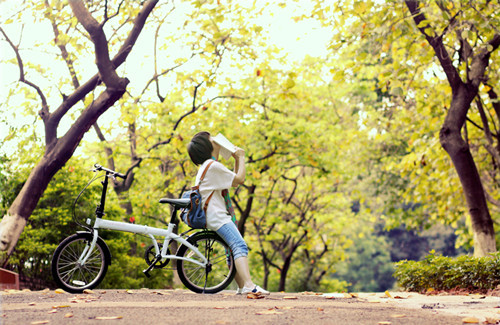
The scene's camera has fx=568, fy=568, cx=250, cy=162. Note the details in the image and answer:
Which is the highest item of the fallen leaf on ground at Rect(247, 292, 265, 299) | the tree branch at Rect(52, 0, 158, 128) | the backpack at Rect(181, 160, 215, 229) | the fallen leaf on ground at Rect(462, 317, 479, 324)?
the tree branch at Rect(52, 0, 158, 128)

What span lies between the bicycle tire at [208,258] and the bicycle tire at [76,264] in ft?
2.97

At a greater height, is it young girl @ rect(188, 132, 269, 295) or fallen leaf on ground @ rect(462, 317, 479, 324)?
young girl @ rect(188, 132, 269, 295)

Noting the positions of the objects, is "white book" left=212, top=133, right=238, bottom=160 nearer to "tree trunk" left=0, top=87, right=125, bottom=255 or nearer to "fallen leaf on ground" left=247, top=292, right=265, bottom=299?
"fallen leaf on ground" left=247, top=292, right=265, bottom=299

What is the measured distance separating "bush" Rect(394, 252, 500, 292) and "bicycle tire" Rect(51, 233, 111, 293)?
485 cm

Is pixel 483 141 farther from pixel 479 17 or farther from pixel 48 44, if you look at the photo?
pixel 48 44

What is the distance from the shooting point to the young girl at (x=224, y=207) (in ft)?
20.4

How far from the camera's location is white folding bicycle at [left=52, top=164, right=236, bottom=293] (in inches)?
254

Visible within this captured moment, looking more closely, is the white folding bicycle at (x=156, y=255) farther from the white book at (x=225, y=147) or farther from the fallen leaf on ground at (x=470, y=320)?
the fallen leaf on ground at (x=470, y=320)

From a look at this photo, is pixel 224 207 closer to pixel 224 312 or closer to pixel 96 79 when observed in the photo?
pixel 224 312

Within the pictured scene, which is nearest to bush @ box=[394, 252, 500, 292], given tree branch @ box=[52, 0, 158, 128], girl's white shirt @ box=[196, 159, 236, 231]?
girl's white shirt @ box=[196, 159, 236, 231]

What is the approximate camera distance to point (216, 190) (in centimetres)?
646

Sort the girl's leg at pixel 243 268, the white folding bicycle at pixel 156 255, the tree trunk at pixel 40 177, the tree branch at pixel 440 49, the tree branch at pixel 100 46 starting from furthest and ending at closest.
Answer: the tree branch at pixel 440 49 < the tree branch at pixel 100 46 < the tree trunk at pixel 40 177 < the white folding bicycle at pixel 156 255 < the girl's leg at pixel 243 268

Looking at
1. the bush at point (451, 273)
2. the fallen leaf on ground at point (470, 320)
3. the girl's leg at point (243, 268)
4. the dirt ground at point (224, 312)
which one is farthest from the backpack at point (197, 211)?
the bush at point (451, 273)

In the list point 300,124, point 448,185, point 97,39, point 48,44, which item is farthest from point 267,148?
point 97,39
